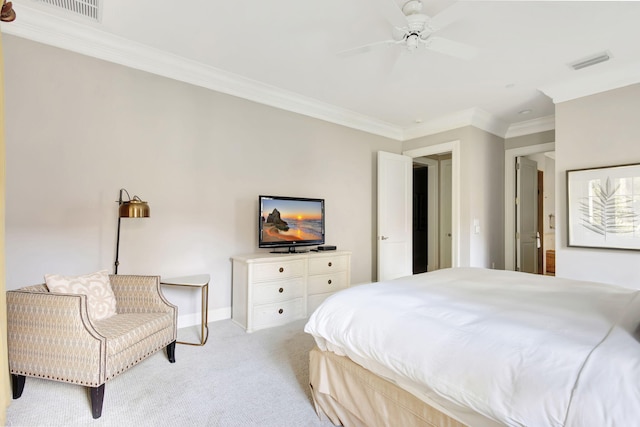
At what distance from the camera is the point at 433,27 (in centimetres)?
223

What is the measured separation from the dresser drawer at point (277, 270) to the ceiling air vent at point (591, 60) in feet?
11.5

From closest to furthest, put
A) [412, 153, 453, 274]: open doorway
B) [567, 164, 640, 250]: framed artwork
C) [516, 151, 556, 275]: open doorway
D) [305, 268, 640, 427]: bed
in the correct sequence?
[305, 268, 640, 427]: bed < [567, 164, 640, 250]: framed artwork < [516, 151, 556, 275]: open doorway < [412, 153, 453, 274]: open doorway

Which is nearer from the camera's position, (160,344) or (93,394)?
(93,394)

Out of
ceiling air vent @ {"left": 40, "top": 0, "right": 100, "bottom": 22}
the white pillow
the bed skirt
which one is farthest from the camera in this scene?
ceiling air vent @ {"left": 40, "top": 0, "right": 100, "bottom": 22}

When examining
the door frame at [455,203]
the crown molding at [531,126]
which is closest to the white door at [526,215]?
the crown molding at [531,126]

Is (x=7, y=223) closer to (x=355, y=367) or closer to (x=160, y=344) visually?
(x=160, y=344)

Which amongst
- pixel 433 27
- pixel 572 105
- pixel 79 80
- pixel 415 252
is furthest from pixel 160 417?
pixel 415 252

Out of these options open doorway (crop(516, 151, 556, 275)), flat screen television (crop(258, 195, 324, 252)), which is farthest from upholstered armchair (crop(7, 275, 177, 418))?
open doorway (crop(516, 151, 556, 275))

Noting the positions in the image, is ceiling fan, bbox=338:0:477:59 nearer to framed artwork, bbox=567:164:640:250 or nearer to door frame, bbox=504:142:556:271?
framed artwork, bbox=567:164:640:250

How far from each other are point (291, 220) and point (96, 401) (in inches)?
95.6

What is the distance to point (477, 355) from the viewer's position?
1.09 meters

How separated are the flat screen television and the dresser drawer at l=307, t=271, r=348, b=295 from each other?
1.47 ft

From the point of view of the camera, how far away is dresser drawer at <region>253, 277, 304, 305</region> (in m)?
3.24

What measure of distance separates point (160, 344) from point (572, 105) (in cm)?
479
